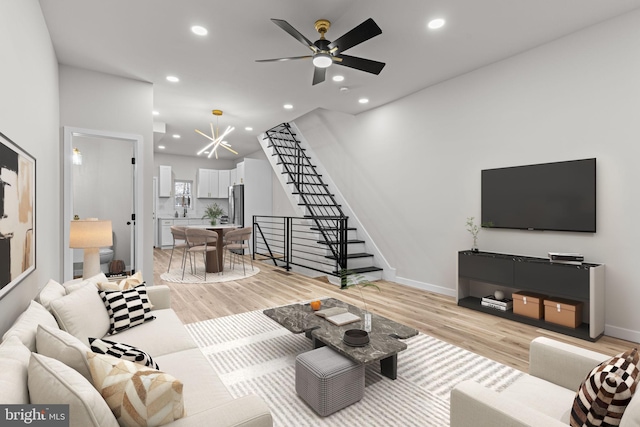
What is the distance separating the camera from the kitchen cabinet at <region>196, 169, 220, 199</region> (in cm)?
1058

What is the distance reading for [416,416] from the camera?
199 centimetres

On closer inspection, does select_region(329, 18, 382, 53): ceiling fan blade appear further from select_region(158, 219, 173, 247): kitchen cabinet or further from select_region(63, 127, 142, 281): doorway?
select_region(158, 219, 173, 247): kitchen cabinet

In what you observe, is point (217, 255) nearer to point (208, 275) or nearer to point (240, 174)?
point (208, 275)

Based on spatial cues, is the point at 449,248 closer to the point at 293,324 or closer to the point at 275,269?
the point at 293,324

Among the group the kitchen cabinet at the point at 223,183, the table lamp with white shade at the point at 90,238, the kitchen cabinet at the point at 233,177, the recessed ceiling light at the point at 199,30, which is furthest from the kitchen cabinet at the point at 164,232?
the recessed ceiling light at the point at 199,30

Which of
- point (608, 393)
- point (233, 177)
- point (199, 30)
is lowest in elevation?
point (608, 393)

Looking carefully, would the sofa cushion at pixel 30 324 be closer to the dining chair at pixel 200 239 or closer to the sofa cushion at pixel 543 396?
the sofa cushion at pixel 543 396

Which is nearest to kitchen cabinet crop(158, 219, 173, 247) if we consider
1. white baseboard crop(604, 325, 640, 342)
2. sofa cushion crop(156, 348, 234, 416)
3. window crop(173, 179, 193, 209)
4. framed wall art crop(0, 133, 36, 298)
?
window crop(173, 179, 193, 209)

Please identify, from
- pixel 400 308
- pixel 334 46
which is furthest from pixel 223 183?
pixel 334 46

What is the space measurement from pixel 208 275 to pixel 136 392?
5.21 m

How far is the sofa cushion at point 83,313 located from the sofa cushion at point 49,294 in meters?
0.11

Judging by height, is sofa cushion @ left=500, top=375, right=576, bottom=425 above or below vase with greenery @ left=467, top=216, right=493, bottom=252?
below

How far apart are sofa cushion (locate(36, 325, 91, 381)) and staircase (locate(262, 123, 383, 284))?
14.3ft

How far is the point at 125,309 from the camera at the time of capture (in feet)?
7.47
